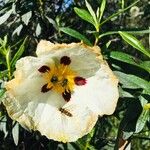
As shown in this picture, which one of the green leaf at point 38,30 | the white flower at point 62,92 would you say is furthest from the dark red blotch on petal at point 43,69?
the green leaf at point 38,30

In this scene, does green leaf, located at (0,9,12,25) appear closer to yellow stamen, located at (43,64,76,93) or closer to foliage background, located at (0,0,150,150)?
foliage background, located at (0,0,150,150)

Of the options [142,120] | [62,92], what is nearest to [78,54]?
[62,92]

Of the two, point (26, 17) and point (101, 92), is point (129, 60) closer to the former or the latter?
point (101, 92)

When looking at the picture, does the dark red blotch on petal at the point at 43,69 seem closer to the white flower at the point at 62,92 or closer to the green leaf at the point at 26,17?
the white flower at the point at 62,92

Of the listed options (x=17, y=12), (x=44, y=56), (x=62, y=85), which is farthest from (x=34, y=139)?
(x=44, y=56)

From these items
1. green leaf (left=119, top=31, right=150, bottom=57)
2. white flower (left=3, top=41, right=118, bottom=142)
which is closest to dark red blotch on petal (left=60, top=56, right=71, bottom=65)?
white flower (left=3, top=41, right=118, bottom=142)
